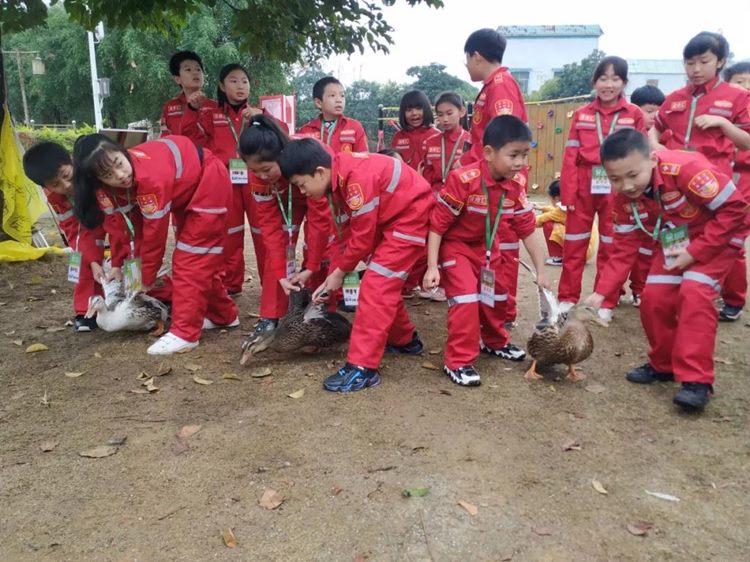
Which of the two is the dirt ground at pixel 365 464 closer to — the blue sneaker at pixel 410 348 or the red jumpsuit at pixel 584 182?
the blue sneaker at pixel 410 348

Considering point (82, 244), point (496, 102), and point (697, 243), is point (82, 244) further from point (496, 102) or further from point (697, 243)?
point (697, 243)

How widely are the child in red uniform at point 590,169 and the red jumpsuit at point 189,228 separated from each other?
2643mm

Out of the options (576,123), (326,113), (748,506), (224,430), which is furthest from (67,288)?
(748,506)

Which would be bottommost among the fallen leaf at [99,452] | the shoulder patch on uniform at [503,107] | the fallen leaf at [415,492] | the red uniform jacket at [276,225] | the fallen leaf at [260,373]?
the fallen leaf at [260,373]

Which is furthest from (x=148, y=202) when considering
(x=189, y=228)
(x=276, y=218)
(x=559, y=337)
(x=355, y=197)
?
(x=559, y=337)

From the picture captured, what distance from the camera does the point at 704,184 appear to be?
3.13 m

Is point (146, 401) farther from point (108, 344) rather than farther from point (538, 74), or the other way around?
Result: point (538, 74)

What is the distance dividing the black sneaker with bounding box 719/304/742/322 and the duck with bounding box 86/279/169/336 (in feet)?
13.9

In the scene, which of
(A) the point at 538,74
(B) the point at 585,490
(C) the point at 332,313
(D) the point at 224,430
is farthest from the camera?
(A) the point at 538,74

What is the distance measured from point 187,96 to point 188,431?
3.39m

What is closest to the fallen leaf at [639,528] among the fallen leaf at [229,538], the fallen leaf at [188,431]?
the fallen leaf at [229,538]

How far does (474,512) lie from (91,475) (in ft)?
5.38

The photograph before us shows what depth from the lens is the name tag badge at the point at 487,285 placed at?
366cm

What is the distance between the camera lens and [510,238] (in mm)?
4207
